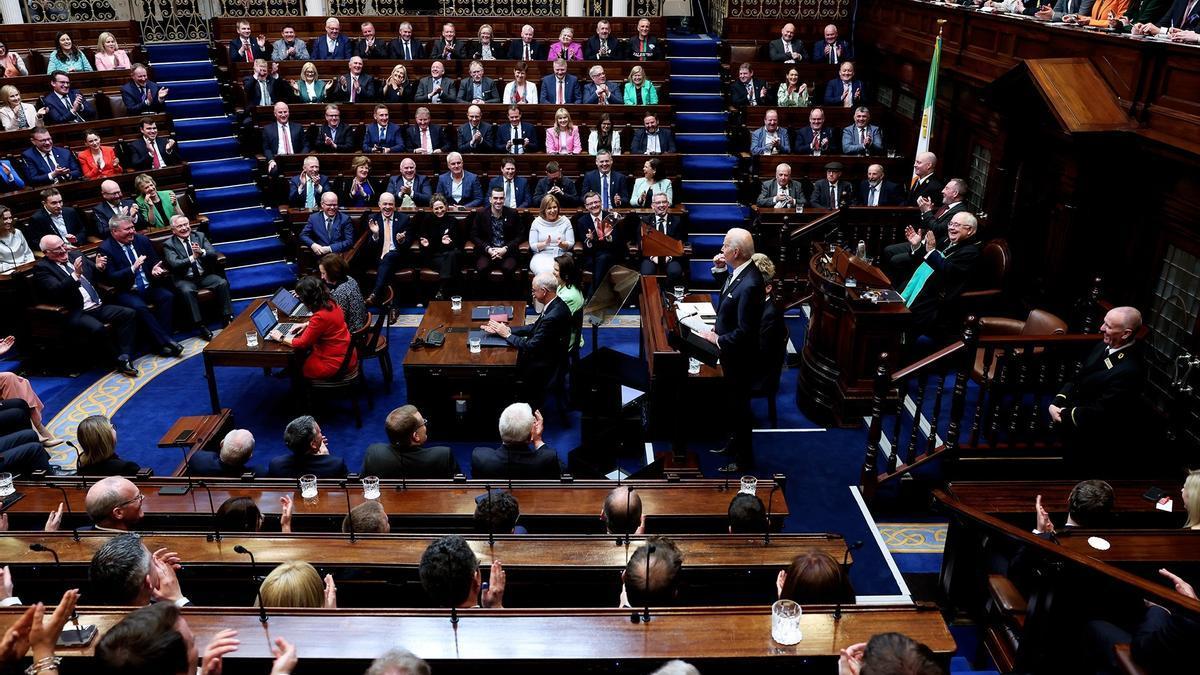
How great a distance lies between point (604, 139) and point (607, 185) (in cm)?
97

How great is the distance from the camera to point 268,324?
687cm

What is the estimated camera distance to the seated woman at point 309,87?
10.8m

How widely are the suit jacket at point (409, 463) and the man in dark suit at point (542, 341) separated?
1620mm

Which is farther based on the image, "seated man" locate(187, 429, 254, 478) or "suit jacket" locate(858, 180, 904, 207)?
"suit jacket" locate(858, 180, 904, 207)

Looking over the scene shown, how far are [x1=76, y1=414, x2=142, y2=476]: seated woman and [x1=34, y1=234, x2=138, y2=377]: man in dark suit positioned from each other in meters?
3.05

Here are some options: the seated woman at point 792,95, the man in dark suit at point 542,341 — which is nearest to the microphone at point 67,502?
the man in dark suit at point 542,341

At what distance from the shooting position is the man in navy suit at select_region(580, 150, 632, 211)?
31.0ft

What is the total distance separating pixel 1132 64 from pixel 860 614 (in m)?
5.09

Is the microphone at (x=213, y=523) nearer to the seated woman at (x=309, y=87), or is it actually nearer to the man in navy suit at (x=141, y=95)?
the seated woman at (x=309, y=87)

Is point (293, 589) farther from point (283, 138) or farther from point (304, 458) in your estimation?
point (283, 138)

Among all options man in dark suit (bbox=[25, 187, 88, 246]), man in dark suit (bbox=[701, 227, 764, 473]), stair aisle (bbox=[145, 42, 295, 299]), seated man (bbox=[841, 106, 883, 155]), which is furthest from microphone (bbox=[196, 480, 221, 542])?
seated man (bbox=[841, 106, 883, 155])

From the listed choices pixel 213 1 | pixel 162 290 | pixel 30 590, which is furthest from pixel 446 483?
pixel 213 1

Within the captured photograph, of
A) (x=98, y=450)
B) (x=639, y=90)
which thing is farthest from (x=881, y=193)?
(x=98, y=450)

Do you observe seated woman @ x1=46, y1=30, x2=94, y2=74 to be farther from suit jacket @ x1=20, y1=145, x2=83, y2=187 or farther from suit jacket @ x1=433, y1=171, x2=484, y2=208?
suit jacket @ x1=433, y1=171, x2=484, y2=208
